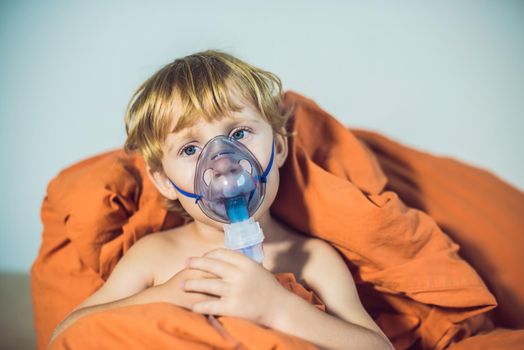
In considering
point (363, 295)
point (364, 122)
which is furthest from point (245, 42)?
point (363, 295)

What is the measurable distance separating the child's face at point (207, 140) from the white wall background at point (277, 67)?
28.3 inches

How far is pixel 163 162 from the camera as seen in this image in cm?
109

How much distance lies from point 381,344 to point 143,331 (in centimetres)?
42

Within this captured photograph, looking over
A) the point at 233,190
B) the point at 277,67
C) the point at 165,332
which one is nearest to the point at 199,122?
the point at 233,190

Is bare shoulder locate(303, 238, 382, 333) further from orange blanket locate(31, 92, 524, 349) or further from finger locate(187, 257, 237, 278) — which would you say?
finger locate(187, 257, 237, 278)

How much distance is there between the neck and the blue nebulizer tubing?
0.24 m

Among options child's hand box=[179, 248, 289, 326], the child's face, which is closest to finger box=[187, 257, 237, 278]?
child's hand box=[179, 248, 289, 326]

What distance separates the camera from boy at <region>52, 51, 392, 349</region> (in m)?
0.89

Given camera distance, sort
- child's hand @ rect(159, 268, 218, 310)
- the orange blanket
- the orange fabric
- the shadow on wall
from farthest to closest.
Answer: the shadow on wall
the orange blanket
child's hand @ rect(159, 268, 218, 310)
the orange fabric

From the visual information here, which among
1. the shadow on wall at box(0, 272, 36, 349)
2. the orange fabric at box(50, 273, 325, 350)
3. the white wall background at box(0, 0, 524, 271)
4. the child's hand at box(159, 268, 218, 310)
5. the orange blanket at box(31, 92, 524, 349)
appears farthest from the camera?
the white wall background at box(0, 0, 524, 271)

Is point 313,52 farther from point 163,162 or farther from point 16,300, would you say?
point 16,300

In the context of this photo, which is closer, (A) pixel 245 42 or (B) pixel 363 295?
(B) pixel 363 295

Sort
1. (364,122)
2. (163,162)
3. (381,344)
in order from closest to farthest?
(381,344) < (163,162) < (364,122)

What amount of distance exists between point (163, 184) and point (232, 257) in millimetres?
336
